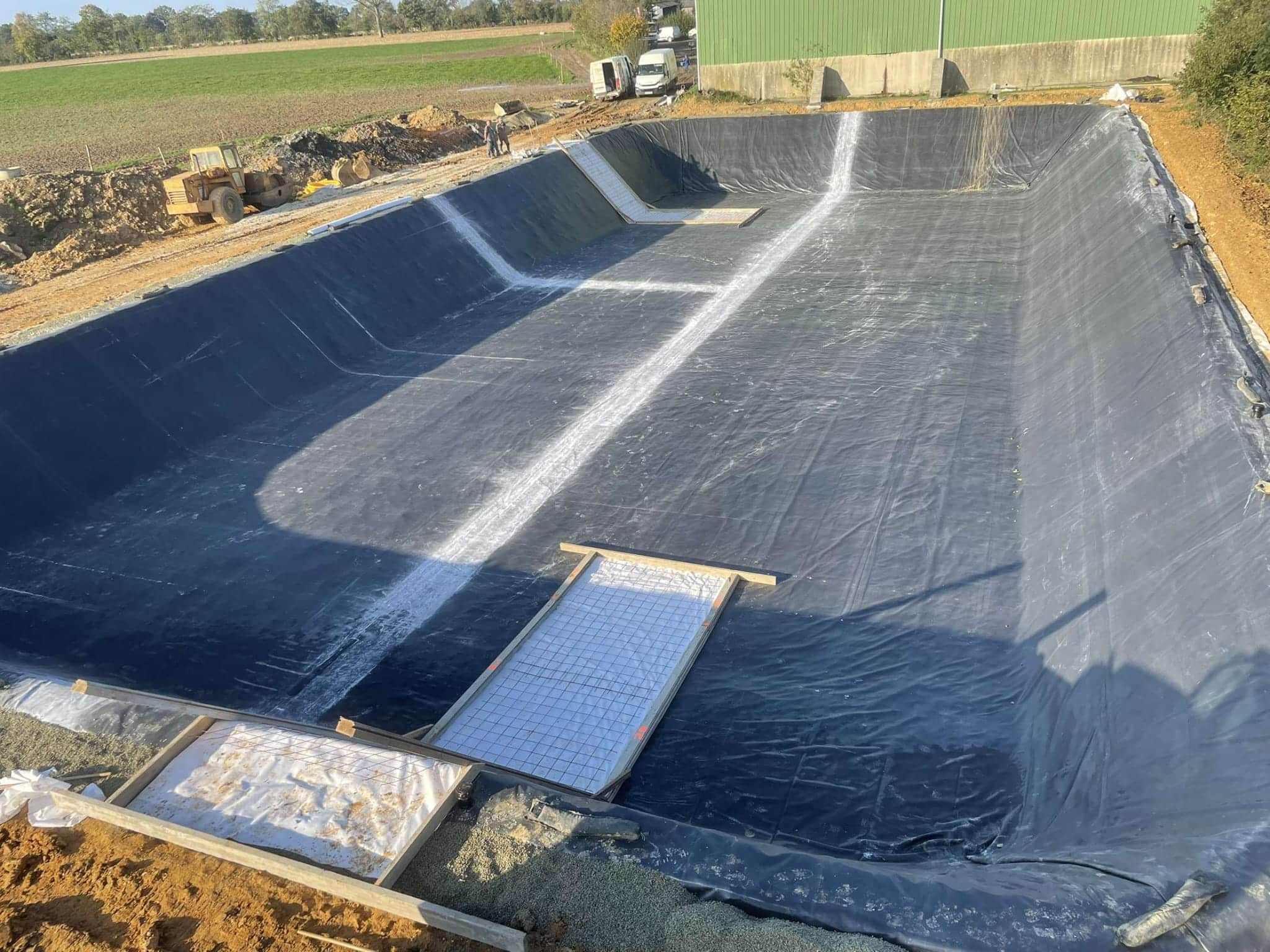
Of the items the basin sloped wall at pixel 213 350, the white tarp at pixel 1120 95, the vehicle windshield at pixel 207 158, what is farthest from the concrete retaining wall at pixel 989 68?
the vehicle windshield at pixel 207 158

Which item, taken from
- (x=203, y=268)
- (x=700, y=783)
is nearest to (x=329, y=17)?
(x=203, y=268)

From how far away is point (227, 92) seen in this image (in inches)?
1783

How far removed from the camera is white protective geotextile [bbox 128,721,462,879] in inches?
167

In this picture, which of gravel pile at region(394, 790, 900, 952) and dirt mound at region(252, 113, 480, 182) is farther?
dirt mound at region(252, 113, 480, 182)

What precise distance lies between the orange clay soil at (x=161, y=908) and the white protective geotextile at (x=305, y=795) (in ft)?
0.59

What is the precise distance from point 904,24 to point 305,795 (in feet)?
87.2

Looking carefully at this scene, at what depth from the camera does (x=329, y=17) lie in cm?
8500

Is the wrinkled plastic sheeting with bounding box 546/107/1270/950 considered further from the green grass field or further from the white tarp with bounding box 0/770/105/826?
the green grass field

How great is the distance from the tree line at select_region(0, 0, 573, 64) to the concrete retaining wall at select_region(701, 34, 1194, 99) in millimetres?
62162

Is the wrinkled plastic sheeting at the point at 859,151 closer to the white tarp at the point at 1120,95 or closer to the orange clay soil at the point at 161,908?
the white tarp at the point at 1120,95

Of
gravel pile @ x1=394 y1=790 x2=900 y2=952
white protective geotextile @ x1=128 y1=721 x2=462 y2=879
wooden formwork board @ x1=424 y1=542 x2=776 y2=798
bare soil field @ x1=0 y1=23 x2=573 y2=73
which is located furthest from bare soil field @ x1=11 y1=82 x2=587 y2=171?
bare soil field @ x1=0 y1=23 x2=573 y2=73

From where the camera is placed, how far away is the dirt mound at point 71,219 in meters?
17.2

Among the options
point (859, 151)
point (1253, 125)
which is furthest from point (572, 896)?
point (859, 151)

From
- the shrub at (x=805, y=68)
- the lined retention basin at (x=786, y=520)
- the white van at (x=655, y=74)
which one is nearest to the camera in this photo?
the lined retention basin at (x=786, y=520)
